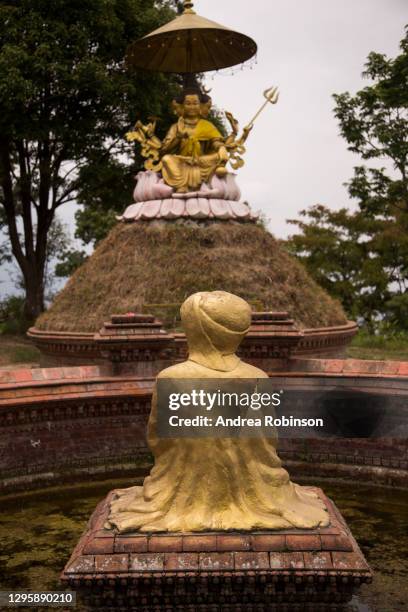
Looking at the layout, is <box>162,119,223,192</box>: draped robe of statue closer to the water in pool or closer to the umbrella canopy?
the umbrella canopy

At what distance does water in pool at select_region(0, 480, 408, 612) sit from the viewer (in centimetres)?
486

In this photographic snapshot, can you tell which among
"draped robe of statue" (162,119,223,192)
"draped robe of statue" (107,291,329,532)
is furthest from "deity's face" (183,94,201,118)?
"draped robe of statue" (107,291,329,532)

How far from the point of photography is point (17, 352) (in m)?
16.7

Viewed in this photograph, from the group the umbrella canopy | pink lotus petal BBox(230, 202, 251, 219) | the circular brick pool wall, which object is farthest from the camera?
pink lotus petal BBox(230, 202, 251, 219)

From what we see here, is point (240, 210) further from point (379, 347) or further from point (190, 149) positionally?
point (379, 347)

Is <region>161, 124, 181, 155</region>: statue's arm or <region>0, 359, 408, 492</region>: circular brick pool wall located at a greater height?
<region>161, 124, 181, 155</region>: statue's arm

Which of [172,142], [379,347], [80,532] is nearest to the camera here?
[80,532]

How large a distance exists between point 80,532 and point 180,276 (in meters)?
7.91

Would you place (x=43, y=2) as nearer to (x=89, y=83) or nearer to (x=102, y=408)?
(x=89, y=83)

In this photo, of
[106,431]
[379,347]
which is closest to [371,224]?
[379,347]

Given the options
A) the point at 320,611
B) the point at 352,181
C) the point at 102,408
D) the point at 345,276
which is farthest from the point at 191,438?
the point at 345,276

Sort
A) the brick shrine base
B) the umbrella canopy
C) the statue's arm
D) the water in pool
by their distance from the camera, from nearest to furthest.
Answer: the brick shrine base < the water in pool < the umbrella canopy < the statue's arm

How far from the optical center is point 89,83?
17.0 meters

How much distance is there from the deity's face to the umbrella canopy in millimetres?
739
